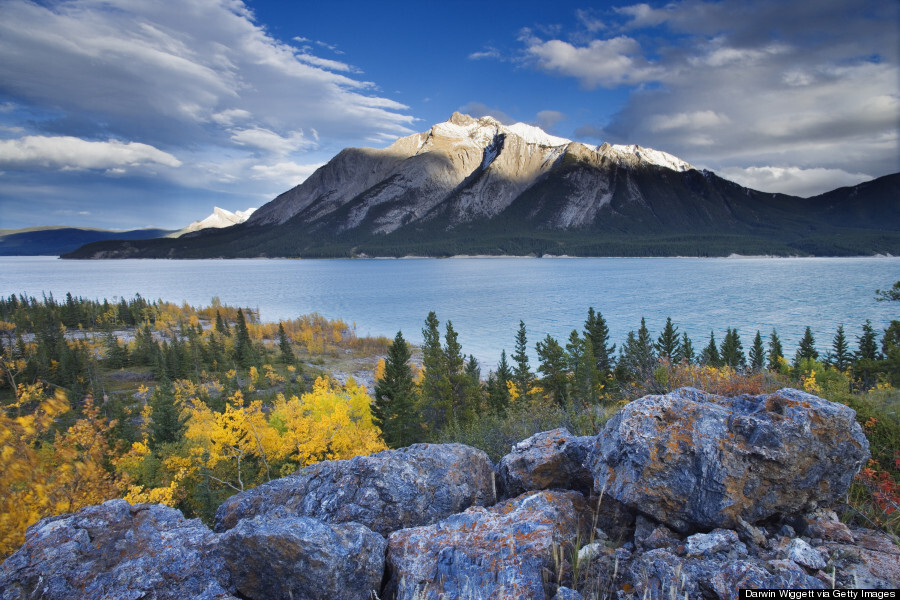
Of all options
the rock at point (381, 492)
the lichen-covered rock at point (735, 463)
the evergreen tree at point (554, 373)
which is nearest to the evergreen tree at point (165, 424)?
the rock at point (381, 492)

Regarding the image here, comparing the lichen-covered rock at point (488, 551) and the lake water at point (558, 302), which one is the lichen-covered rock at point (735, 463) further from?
the lake water at point (558, 302)

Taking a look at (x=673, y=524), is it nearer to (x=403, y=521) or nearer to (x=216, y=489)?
(x=403, y=521)

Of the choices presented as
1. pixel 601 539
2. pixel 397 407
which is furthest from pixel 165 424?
pixel 601 539

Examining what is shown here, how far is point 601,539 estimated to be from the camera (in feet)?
18.9

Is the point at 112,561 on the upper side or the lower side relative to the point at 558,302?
upper

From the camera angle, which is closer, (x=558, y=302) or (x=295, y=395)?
(x=295, y=395)

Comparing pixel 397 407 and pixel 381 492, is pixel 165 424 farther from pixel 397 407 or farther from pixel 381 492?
pixel 381 492

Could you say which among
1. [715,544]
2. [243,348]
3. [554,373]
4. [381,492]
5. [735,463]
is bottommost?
[243,348]

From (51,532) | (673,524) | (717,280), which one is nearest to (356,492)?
(51,532)

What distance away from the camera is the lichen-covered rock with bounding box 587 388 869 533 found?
5523 millimetres

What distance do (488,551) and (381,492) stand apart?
2.44 metres

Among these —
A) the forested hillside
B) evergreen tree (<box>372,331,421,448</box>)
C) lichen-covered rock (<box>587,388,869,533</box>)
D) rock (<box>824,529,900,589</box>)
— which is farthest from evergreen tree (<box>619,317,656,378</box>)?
evergreen tree (<box>372,331,421,448</box>)

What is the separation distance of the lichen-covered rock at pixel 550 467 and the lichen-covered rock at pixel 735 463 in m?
1.31

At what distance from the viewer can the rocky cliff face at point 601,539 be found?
4785 mm
